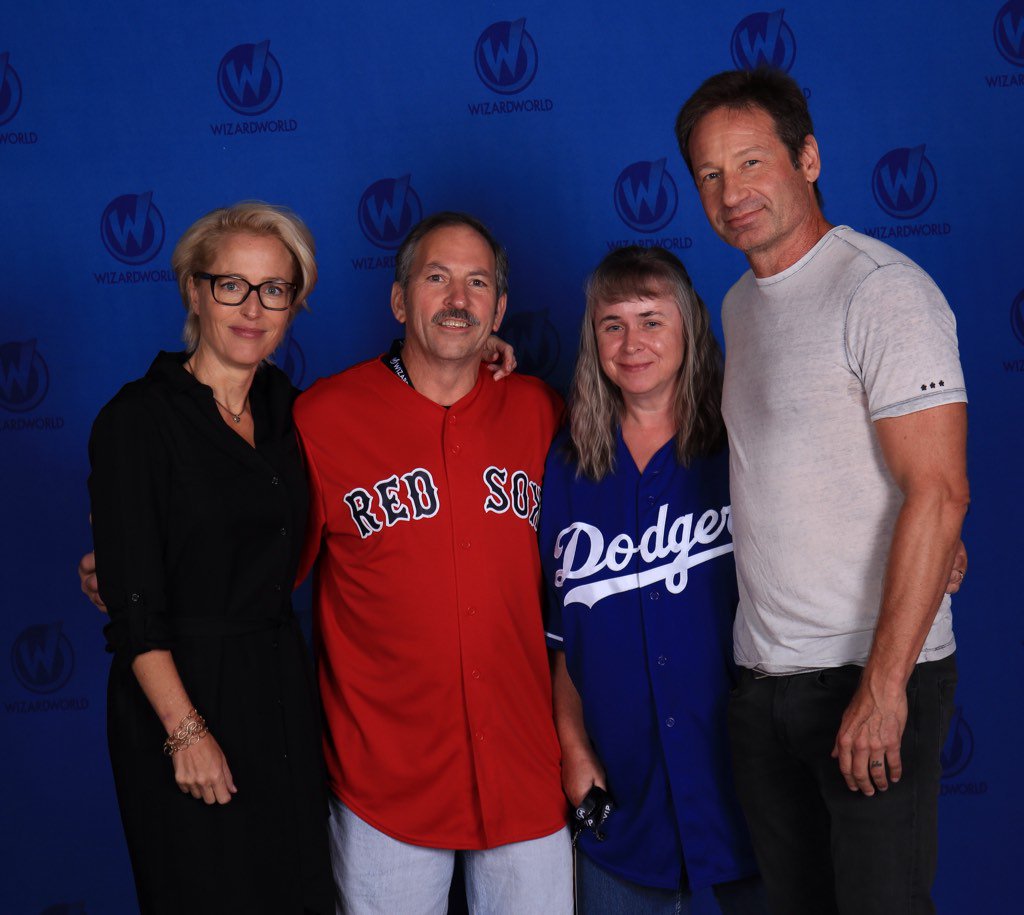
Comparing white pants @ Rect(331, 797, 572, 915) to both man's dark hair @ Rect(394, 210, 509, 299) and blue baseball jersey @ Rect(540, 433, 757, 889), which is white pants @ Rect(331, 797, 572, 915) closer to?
blue baseball jersey @ Rect(540, 433, 757, 889)

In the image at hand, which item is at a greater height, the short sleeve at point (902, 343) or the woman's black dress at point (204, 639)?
the short sleeve at point (902, 343)

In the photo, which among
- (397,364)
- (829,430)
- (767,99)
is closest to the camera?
(829,430)

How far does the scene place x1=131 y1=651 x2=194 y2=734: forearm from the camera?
1658 millimetres

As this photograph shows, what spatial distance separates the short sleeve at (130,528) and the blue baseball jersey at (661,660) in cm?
81

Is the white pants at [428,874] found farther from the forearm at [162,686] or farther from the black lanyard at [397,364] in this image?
the black lanyard at [397,364]

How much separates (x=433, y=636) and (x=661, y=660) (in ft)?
1.49

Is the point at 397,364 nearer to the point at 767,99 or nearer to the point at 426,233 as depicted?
the point at 426,233

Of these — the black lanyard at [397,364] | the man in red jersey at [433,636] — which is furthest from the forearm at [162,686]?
the black lanyard at [397,364]

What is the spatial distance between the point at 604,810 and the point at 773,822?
1.26ft

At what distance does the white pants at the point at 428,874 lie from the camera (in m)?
2.00

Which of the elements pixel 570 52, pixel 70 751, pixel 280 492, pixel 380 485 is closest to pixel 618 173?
pixel 570 52

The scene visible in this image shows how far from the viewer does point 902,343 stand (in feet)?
4.85

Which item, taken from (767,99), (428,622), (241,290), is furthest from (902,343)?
(241,290)

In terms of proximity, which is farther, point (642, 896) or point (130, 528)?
point (642, 896)
